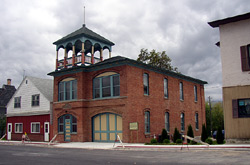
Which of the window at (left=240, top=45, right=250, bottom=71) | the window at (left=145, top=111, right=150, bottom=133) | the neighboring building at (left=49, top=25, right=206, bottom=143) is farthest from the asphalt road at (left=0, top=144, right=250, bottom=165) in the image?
the window at (left=145, top=111, right=150, bottom=133)

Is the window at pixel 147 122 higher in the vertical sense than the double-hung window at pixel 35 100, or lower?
lower

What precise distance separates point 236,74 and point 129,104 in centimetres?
929

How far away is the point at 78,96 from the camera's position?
1102 inches

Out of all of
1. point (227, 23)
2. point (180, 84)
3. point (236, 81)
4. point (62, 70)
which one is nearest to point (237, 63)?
point (236, 81)

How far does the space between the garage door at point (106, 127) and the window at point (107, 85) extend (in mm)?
1926

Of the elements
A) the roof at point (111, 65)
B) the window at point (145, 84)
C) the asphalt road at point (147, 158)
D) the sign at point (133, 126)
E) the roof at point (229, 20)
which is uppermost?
the roof at point (229, 20)

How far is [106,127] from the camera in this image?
1038 inches

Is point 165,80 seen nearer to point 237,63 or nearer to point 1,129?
point 237,63

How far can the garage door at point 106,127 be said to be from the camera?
25609 millimetres

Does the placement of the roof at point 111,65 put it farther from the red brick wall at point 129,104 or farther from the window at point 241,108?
the window at point 241,108

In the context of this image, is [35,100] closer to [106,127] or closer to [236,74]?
[106,127]

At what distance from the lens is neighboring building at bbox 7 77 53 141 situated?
32.8 meters

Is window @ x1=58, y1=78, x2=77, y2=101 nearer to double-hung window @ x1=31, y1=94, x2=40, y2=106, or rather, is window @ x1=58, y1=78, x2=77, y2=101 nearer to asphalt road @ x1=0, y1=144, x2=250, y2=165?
double-hung window @ x1=31, y1=94, x2=40, y2=106

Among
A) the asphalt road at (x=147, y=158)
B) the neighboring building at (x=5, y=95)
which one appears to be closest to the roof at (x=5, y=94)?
the neighboring building at (x=5, y=95)
